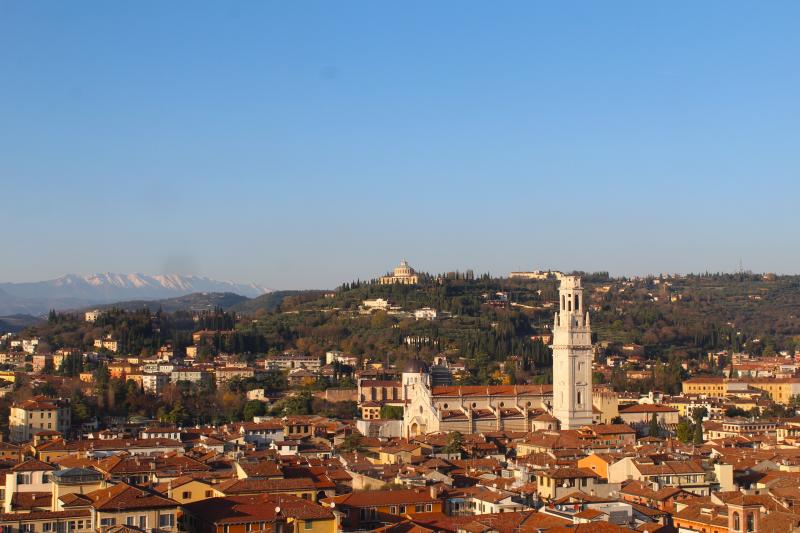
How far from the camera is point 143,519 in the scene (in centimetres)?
2534

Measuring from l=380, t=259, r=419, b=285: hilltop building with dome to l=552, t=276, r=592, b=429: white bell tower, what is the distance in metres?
62.0

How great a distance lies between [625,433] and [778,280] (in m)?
120

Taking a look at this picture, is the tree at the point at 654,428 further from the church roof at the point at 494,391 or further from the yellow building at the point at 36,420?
the yellow building at the point at 36,420

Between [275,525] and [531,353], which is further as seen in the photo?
[531,353]

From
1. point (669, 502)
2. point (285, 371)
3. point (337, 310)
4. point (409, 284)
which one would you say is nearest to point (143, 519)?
point (669, 502)

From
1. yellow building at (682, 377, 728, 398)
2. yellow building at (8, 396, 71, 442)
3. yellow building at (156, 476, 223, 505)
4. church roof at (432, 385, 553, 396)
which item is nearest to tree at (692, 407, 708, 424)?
church roof at (432, 385, 553, 396)

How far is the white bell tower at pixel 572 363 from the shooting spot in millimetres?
60312

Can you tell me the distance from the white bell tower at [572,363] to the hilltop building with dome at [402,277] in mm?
61974

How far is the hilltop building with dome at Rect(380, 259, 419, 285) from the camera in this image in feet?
426

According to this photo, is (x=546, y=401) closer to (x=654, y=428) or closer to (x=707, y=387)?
(x=654, y=428)

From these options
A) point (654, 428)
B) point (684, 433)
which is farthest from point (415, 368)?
point (684, 433)

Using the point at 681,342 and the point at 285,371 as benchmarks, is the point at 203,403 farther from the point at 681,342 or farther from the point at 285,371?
the point at 681,342

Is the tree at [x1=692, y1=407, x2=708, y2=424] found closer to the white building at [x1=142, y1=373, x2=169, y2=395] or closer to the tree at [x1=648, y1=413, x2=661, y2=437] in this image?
the tree at [x1=648, y1=413, x2=661, y2=437]

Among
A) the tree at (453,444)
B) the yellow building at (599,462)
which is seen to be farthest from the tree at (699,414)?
the yellow building at (599,462)
